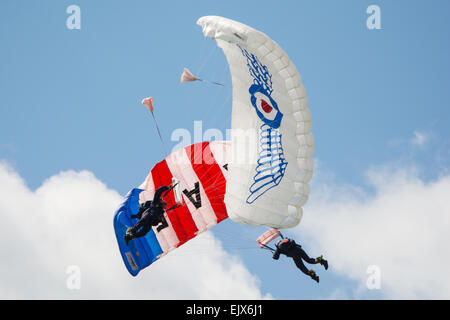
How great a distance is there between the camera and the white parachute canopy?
14750 mm

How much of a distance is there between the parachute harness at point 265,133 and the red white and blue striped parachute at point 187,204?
3.47 m

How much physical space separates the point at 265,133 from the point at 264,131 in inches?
2.0

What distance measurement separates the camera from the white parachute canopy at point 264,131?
14750 mm

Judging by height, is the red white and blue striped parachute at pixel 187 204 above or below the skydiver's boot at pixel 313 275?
above

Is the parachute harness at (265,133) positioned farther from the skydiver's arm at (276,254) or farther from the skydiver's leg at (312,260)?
the skydiver's leg at (312,260)

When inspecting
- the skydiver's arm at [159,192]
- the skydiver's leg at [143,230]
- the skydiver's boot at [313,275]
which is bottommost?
the skydiver's boot at [313,275]

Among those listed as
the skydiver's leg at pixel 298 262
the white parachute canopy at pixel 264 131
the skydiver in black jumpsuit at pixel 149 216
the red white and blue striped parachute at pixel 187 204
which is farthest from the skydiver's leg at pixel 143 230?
the skydiver's leg at pixel 298 262

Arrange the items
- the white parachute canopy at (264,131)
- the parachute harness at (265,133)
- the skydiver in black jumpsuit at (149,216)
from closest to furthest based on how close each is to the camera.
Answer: the white parachute canopy at (264,131)
the parachute harness at (265,133)
the skydiver in black jumpsuit at (149,216)

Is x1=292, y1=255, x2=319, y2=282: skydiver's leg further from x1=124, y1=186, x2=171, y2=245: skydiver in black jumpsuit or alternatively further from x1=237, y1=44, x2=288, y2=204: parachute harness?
x1=124, y1=186, x2=171, y2=245: skydiver in black jumpsuit

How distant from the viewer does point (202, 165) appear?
19828mm

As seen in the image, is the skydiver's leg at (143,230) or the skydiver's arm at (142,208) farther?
the skydiver's arm at (142,208)

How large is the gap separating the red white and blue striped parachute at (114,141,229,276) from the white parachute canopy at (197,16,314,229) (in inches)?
122
